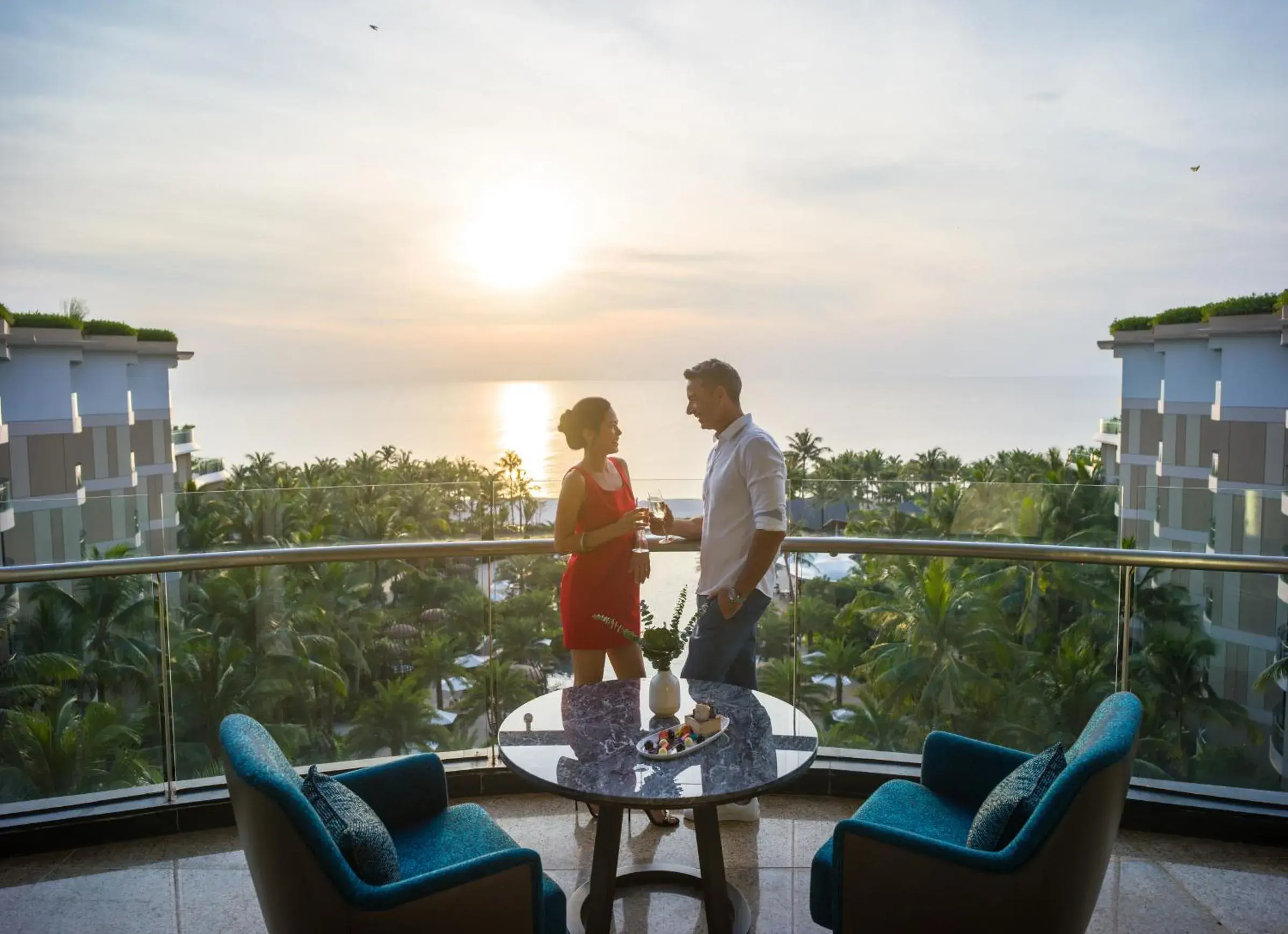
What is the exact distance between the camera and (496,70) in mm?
8883

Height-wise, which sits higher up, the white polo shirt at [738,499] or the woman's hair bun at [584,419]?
the woman's hair bun at [584,419]

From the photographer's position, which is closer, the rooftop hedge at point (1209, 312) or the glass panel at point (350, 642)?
the glass panel at point (350, 642)

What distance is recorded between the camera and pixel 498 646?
4043 mm

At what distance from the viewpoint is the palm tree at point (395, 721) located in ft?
12.5

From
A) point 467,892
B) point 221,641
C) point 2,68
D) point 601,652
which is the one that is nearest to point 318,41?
point 221,641

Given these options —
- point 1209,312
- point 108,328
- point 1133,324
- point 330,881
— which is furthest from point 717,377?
point 1133,324

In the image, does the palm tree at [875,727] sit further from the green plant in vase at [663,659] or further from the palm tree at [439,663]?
the palm tree at [439,663]

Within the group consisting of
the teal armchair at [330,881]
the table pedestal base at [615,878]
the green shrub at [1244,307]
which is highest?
the green shrub at [1244,307]

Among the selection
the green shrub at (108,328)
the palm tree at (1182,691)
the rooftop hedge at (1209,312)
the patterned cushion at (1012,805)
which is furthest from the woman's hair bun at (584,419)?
the green shrub at (108,328)

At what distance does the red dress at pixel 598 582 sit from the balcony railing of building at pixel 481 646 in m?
0.13

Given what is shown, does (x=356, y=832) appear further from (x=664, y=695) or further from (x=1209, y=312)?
(x=1209, y=312)

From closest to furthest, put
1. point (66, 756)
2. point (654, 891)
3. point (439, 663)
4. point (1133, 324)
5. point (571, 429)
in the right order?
point (654, 891) → point (66, 756) → point (571, 429) → point (439, 663) → point (1133, 324)

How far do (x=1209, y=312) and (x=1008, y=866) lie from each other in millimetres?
41669

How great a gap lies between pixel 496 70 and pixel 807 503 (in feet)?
21.7
